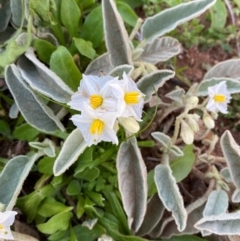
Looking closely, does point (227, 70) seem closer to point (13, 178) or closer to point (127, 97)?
point (127, 97)

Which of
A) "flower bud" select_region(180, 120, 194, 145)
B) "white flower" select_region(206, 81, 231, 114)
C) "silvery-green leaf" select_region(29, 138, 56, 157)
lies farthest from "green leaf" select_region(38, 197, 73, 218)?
"white flower" select_region(206, 81, 231, 114)

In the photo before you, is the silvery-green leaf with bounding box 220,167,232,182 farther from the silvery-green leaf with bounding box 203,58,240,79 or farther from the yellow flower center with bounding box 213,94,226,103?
the silvery-green leaf with bounding box 203,58,240,79

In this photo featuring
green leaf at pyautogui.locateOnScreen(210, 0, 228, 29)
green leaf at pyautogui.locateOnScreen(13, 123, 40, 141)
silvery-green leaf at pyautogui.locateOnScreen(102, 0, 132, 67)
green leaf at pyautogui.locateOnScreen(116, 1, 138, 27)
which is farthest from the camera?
green leaf at pyautogui.locateOnScreen(210, 0, 228, 29)

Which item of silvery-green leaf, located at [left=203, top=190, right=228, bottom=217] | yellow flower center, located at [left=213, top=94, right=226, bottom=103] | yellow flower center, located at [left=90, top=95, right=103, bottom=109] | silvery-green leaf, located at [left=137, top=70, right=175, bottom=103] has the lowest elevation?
silvery-green leaf, located at [left=203, top=190, right=228, bottom=217]

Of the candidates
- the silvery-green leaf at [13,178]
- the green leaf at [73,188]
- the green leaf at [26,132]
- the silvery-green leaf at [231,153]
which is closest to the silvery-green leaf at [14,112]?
the green leaf at [26,132]

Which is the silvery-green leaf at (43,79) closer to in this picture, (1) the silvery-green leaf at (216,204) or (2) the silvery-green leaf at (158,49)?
(2) the silvery-green leaf at (158,49)

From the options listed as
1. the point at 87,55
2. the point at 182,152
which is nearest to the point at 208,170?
the point at 182,152
